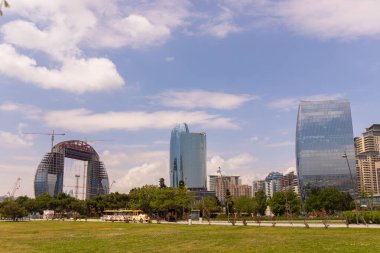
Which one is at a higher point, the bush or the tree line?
the tree line

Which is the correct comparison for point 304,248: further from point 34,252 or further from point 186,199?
point 186,199

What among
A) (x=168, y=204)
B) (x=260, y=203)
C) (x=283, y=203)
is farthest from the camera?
(x=260, y=203)

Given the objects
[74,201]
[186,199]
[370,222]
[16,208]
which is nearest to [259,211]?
[186,199]

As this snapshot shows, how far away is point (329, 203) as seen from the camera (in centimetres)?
14988

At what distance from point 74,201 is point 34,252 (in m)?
155

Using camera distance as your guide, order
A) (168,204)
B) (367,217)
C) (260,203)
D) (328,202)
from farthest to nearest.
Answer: (260,203) → (328,202) → (168,204) → (367,217)

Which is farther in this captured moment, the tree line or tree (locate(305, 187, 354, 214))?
tree (locate(305, 187, 354, 214))

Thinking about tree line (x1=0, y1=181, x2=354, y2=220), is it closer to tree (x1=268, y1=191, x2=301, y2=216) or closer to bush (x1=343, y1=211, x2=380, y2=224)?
tree (x1=268, y1=191, x2=301, y2=216)

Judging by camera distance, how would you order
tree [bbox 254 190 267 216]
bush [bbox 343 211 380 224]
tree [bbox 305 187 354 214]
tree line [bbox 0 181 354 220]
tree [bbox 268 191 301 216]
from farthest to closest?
tree [bbox 254 190 267 216] < tree [bbox 305 187 354 214] < tree [bbox 268 191 301 216] < tree line [bbox 0 181 354 220] < bush [bbox 343 211 380 224]

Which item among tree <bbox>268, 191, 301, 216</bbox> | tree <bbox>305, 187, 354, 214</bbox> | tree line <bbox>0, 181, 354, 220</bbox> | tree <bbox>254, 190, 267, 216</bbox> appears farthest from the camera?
tree <bbox>254, 190, 267, 216</bbox>

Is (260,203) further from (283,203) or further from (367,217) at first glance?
(367,217)

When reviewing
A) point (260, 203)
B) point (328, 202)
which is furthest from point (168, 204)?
point (260, 203)

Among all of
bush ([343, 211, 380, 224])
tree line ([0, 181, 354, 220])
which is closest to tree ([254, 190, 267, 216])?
tree line ([0, 181, 354, 220])

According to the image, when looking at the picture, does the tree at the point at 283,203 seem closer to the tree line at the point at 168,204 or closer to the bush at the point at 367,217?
the tree line at the point at 168,204
